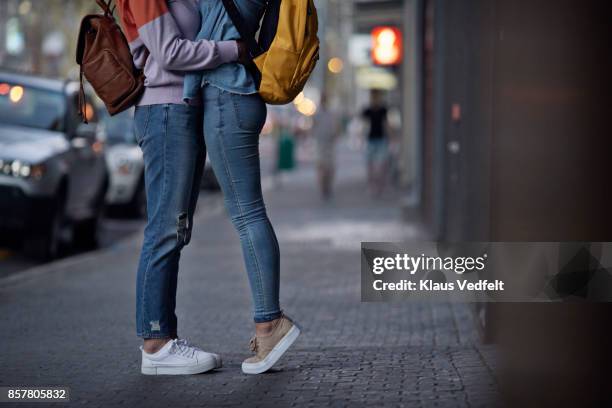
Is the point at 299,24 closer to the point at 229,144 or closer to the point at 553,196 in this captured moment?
the point at 229,144

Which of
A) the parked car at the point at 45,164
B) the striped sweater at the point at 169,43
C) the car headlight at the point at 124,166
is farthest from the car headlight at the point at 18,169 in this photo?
the car headlight at the point at 124,166

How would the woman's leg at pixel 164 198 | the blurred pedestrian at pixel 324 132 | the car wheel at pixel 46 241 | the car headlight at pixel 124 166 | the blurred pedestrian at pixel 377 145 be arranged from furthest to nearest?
the blurred pedestrian at pixel 377 145 < the blurred pedestrian at pixel 324 132 < the car headlight at pixel 124 166 < the car wheel at pixel 46 241 < the woman's leg at pixel 164 198

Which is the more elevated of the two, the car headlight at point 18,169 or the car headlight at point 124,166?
the car headlight at point 18,169

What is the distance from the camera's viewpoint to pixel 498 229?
5.64m

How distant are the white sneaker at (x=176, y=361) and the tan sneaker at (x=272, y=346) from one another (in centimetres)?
18

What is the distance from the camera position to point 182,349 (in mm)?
5422

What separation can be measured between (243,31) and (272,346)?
1276mm

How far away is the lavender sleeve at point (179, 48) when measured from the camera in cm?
511

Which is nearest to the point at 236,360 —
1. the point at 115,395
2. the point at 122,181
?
the point at 115,395

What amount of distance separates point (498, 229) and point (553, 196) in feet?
4.78

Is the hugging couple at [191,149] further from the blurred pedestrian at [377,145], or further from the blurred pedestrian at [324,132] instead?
the blurred pedestrian at [377,145]

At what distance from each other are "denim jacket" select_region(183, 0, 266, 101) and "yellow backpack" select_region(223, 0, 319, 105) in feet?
0.14

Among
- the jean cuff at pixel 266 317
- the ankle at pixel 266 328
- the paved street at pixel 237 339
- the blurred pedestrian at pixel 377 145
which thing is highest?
the jean cuff at pixel 266 317

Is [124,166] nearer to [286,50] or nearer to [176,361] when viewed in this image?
[176,361]
